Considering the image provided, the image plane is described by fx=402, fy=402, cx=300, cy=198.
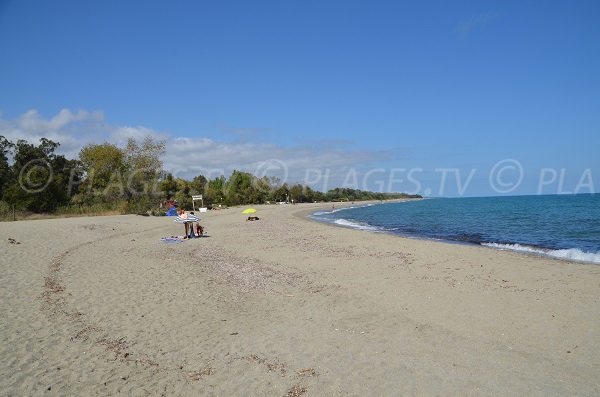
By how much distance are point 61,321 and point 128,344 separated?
5.83ft

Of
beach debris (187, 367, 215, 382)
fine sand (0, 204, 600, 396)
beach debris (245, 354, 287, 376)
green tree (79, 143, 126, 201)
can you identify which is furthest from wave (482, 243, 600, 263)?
green tree (79, 143, 126, 201)

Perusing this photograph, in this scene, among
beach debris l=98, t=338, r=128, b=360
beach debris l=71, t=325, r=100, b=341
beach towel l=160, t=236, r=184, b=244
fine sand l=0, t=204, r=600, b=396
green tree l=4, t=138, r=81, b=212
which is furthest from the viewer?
green tree l=4, t=138, r=81, b=212

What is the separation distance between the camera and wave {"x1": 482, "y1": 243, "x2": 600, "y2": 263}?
14.7 meters

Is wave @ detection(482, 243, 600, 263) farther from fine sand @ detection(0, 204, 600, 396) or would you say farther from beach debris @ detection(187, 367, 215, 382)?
beach debris @ detection(187, 367, 215, 382)

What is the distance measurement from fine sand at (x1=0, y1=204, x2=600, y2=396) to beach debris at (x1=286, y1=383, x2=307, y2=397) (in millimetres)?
24

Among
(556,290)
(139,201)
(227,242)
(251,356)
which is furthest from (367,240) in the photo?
(139,201)

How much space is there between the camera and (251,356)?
5805mm

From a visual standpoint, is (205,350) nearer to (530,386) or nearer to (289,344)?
(289,344)

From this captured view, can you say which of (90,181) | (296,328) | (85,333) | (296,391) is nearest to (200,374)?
(296,391)

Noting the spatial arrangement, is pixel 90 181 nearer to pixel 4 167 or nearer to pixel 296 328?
pixel 4 167

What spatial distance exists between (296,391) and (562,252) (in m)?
15.5

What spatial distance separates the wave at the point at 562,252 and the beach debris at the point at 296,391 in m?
13.8

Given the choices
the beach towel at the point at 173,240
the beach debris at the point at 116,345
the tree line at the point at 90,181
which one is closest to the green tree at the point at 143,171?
the tree line at the point at 90,181

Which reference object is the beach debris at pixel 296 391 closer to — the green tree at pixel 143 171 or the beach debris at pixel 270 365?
the beach debris at pixel 270 365
